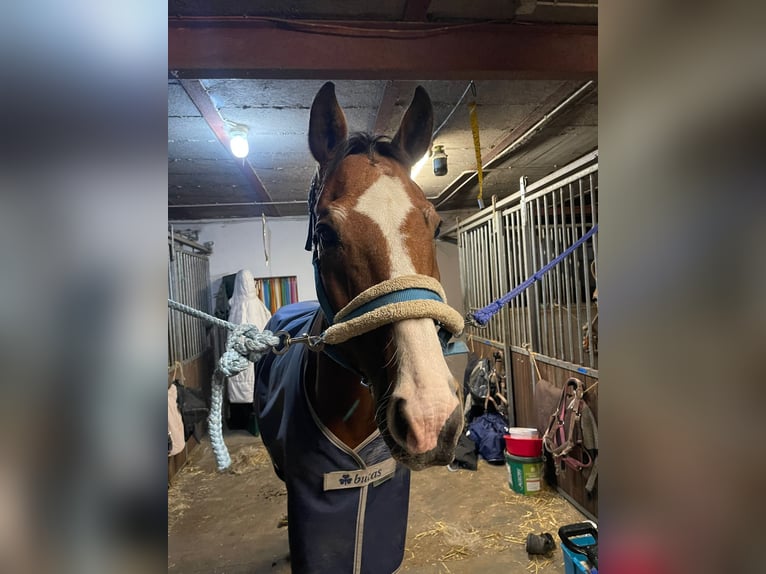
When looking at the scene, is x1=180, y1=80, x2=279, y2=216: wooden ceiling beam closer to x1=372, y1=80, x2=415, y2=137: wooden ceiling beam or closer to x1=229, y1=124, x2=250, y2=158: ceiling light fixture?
x1=229, y1=124, x2=250, y2=158: ceiling light fixture

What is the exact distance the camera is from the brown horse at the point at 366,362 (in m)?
0.66

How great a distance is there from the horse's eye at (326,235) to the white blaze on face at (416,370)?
7 cm

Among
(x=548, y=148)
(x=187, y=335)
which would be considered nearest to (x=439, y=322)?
(x=548, y=148)

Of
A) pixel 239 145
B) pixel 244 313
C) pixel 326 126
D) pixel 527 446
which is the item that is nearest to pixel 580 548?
pixel 527 446

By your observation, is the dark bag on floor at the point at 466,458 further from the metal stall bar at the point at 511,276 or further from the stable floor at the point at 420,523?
the metal stall bar at the point at 511,276

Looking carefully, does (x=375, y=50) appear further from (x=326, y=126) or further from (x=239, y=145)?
(x=239, y=145)

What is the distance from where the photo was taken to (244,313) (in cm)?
425

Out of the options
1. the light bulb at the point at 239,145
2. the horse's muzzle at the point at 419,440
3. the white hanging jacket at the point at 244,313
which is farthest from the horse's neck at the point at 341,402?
the white hanging jacket at the point at 244,313

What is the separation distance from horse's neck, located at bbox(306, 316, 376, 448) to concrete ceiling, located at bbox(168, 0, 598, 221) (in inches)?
49.9

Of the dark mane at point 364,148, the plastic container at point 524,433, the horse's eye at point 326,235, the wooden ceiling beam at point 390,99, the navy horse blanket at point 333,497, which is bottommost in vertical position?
the plastic container at point 524,433

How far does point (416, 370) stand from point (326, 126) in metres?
0.68
